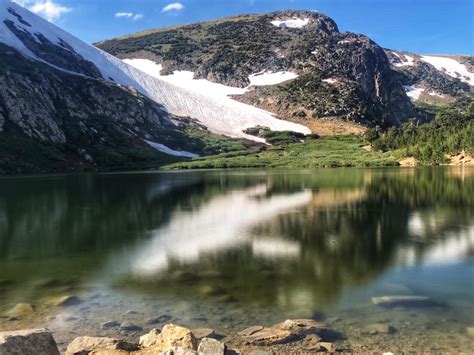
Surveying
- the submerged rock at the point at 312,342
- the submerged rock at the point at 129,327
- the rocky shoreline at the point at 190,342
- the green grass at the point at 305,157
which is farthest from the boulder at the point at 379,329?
the green grass at the point at 305,157

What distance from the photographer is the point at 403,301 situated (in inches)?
536

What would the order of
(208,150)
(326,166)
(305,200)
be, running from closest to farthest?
(305,200) → (326,166) → (208,150)

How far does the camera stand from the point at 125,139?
154250 millimetres

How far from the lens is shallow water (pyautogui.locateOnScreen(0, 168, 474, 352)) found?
12523 millimetres

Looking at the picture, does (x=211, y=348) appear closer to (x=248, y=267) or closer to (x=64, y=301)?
(x=64, y=301)

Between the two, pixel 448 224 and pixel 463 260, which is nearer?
pixel 463 260

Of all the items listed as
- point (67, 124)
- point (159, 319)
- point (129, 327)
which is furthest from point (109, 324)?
point (67, 124)

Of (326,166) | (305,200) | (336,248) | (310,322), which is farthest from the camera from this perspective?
(326,166)

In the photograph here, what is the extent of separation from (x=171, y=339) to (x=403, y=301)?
7842 millimetres

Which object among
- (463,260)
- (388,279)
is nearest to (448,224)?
(463,260)

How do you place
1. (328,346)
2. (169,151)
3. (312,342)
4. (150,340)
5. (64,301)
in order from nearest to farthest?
(150,340)
(328,346)
(312,342)
(64,301)
(169,151)

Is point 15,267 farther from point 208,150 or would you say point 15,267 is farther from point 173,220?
point 208,150

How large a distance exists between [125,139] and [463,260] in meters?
145

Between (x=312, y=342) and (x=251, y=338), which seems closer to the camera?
(x=312, y=342)
